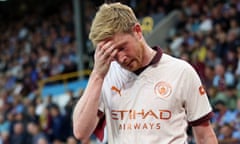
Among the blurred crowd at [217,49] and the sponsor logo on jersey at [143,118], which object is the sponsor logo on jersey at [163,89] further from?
the blurred crowd at [217,49]

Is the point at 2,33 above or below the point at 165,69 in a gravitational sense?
below

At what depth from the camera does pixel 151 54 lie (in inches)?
135

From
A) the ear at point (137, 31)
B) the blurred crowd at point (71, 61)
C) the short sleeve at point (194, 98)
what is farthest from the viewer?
the blurred crowd at point (71, 61)

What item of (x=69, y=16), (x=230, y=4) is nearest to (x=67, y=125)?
A: (x=230, y=4)

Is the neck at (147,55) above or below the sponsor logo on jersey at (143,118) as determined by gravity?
above

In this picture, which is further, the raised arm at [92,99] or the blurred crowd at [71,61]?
the blurred crowd at [71,61]

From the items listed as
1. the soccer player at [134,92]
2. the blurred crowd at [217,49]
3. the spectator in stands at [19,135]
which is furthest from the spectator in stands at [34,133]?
the soccer player at [134,92]

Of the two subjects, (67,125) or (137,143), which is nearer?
(137,143)

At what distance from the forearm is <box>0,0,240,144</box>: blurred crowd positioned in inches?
141

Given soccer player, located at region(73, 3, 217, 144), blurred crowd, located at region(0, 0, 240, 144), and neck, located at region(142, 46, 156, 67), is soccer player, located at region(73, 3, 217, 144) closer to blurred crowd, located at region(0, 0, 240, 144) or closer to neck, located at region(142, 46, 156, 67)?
neck, located at region(142, 46, 156, 67)

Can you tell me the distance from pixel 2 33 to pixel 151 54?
838 inches

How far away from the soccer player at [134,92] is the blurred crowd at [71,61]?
11.3 feet

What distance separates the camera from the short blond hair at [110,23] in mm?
3146

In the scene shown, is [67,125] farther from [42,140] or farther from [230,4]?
[230,4]
